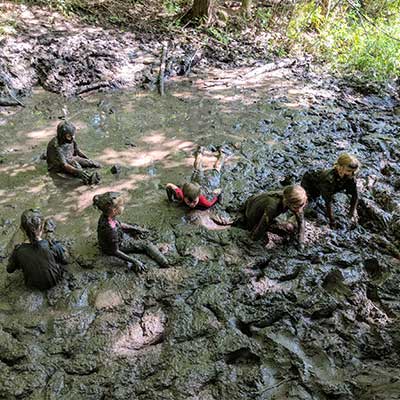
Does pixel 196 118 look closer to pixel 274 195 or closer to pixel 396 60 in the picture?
pixel 274 195

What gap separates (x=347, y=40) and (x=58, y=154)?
29.9 feet

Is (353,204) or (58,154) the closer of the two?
(353,204)

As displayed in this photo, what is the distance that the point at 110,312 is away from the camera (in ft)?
14.8

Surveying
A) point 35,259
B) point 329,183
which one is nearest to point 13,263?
point 35,259

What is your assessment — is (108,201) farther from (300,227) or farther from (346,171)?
(346,171)

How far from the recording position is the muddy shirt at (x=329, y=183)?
5828 millimetres

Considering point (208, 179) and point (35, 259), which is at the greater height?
point (35, 259)

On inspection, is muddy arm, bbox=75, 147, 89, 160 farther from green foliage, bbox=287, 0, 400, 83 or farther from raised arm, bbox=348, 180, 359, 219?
green foliage, bbox=287, 0, 400, 83

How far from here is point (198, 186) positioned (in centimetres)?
588

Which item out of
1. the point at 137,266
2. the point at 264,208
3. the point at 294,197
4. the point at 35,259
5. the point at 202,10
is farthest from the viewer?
the point at 202,10

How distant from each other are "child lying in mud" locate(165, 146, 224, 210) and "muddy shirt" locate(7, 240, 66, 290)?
1.94 m

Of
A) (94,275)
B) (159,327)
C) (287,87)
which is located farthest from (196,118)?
(159,327)

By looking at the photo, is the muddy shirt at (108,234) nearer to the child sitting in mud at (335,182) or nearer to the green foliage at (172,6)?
the child sitting in mud at (335,182)

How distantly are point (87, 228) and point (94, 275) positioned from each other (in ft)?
2.76
